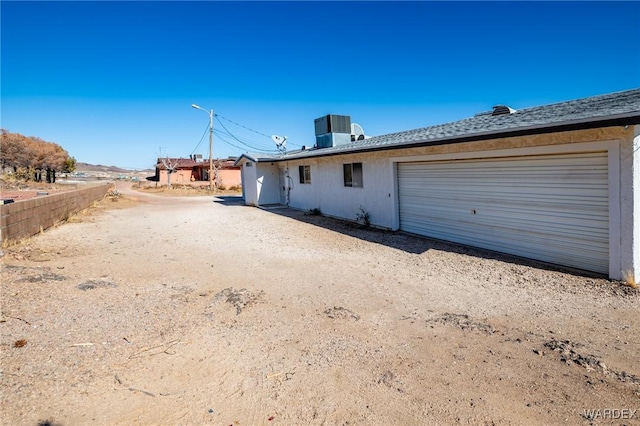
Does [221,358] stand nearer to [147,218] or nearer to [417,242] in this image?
[417,242]

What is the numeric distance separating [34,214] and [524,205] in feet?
39.3

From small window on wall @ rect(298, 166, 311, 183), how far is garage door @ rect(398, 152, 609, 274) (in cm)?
798

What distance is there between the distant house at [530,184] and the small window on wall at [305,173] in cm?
517

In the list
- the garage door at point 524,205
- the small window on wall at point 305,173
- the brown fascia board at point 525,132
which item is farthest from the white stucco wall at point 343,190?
the garage door at point 524,205

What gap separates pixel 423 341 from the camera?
13.8 ft

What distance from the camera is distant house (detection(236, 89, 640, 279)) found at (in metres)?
5.95

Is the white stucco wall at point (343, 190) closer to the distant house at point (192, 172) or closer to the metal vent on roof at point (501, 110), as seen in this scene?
the metal vent on roof at point (501, 110)

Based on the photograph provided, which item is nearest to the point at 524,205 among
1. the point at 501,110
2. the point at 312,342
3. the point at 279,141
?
the point at 501,110

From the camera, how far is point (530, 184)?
24.6 feet

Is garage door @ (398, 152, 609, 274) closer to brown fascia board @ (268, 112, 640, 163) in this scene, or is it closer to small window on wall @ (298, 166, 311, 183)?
brown fascia board @ (268, 112, 640, 163)

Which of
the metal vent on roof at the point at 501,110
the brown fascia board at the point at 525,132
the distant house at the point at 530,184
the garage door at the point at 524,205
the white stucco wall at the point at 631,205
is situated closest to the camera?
the brown fascia board at the point at 525,132

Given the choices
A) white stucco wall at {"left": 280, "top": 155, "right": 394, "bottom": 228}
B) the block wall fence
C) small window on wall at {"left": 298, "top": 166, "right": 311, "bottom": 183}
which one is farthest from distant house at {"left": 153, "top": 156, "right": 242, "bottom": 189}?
the block wall fence

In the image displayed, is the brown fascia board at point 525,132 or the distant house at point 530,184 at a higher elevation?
the brown fascia board at point 525,132

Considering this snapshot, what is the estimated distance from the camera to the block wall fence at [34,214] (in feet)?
25.3
